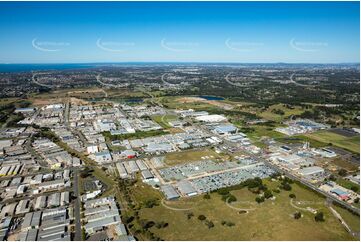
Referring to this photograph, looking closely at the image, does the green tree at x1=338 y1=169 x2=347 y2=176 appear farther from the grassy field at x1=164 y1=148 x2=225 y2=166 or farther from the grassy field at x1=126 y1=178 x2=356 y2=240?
the grassy field at x1=164 y1=148 x2=225 y2=166

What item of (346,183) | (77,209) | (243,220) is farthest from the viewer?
(346,183)

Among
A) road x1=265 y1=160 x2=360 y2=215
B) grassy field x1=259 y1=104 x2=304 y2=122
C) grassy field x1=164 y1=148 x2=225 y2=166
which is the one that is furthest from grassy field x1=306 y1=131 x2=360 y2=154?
grassy field x1=164 y1=148 x2=225 y2=166

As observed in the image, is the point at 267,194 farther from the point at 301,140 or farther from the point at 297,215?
the point at 301,140

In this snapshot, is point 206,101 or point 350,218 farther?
point 206,101

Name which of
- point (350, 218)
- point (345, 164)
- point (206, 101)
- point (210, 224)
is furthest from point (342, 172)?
point (206, 101)

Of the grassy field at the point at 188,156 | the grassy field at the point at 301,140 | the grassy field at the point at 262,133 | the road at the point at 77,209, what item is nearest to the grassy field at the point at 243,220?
the road at the point at 77,209

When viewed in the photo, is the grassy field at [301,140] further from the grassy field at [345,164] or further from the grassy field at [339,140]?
the grassy field at [345,164]
